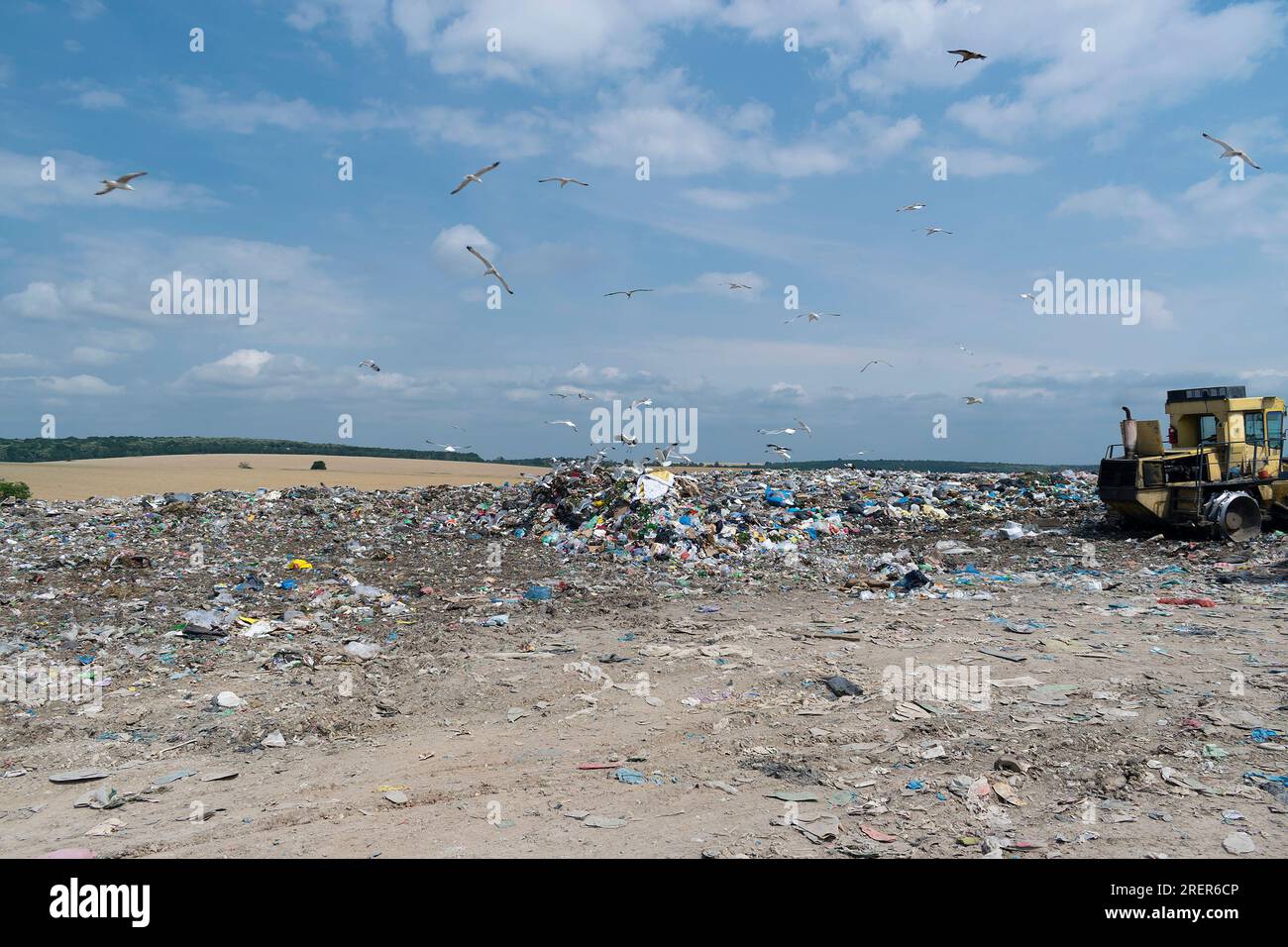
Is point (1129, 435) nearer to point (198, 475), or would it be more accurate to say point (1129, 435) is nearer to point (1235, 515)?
point (1235, 515)

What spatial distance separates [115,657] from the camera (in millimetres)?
6137

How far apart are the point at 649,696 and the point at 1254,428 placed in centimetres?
991

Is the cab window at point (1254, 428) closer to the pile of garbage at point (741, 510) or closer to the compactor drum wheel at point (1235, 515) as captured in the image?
the compactor drum wheel at point (1235, 515)

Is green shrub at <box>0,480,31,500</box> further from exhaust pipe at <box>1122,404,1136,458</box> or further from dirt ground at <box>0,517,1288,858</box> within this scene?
exhaust pipe at <box>1122,404,1136,458</box>

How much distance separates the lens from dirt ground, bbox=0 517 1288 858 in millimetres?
3223

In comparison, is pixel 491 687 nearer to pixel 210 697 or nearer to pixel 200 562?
pixel 210 697

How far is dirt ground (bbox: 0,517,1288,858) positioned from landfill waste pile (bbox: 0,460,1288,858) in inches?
1.0

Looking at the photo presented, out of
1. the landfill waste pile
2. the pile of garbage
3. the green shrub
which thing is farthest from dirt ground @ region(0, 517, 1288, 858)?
the green shrub

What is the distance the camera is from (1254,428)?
1041 centimetres

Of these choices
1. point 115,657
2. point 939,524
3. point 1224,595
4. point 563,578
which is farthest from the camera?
point 939,524

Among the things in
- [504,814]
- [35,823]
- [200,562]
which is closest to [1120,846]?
[504,814]

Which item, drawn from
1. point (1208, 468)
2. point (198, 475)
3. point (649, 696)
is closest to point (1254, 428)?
point (1208, 468)

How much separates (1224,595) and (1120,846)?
19.6 feet

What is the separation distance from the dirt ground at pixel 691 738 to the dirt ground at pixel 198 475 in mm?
14488
